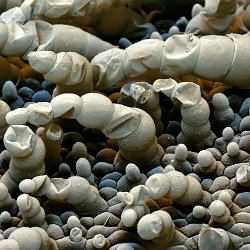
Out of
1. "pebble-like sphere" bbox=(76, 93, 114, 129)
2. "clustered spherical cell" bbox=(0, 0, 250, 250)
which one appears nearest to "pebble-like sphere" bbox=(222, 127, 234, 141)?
"clustered spherical cell" bbox=(0, 0, 250, 250)

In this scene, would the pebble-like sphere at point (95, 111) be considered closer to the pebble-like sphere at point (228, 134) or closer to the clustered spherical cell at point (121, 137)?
the clustered spherical cell at point (121, 137)

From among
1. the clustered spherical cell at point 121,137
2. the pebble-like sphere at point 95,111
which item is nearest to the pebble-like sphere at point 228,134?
the clustered spherical cell at point 121,137

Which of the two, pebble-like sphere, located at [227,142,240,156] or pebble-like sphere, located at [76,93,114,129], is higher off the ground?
pebble-like sphere, located at [76,93,114,129]

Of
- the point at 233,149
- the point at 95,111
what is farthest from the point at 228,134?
the point at 95,111

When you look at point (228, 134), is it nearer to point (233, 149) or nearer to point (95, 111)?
point (233, 149)

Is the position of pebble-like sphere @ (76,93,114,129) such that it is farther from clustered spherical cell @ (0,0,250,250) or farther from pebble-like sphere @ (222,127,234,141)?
pebble-like sphere @ (222,127,234,141)

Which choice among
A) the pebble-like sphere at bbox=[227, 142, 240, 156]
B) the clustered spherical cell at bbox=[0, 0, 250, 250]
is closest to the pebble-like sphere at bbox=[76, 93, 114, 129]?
the clustered spherical cell at bbox=[0, 0, 250, 250]

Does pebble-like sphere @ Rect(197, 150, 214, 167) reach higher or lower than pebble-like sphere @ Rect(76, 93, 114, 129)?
lower

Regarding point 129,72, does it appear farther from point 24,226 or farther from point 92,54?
point 24,226

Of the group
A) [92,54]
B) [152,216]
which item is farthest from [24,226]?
[92,54]
